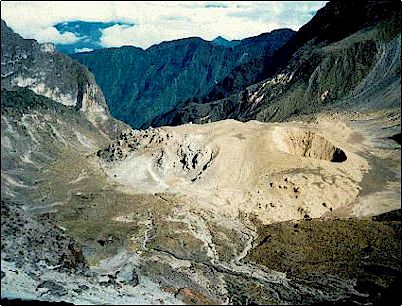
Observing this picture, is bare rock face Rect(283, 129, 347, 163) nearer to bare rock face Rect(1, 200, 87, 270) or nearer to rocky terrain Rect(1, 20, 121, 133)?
bare rock face Rect(1, 200, 87, 270)

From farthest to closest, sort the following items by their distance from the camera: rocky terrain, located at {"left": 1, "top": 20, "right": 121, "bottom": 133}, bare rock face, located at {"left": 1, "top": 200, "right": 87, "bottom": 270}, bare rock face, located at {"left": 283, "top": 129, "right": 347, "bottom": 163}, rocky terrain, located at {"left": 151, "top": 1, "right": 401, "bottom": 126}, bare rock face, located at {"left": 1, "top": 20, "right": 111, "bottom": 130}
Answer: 1. rocky terrain, located at {"left": 1, "top": 20, "right": 121, "bottom": 133}
2. bare rock face, located at {"left": 1, "top": 20, "right": 111, "bottom": 130}
3. rocky terrain, located at {"left": 151, "top": 1, "right": 401, "bottom": 126}
4. bare rock face, located at {"left": 283, "top": 129, "right": 347, "bottom": 163}
5. bare rock face, located at {"left": 1, "top": 200, "right": 87, "bottom": 270}

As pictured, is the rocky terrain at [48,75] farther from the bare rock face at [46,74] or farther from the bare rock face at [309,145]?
the bare rock face at [309,145]

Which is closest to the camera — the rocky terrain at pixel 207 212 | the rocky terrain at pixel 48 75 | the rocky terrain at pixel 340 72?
the rocky terrain at pixel 207 212

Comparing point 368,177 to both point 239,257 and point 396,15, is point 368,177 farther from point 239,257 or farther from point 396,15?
point 396,15

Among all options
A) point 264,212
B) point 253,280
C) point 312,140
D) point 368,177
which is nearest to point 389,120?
point 312,140

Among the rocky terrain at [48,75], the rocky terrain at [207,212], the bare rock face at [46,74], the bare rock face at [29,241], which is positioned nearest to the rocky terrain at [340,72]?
the rocky terrain at [207,212]

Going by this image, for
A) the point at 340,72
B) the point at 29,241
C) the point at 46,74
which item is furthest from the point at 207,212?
the point at 46,74

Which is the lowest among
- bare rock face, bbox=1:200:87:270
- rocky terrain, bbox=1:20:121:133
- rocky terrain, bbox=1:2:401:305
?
rocky terrain, bbox=1:20:121:133

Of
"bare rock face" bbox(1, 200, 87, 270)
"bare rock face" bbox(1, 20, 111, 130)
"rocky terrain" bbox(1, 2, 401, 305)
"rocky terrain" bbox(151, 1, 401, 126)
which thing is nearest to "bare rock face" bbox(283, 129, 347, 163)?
"rocky terrain" bbox(1, 2, 401, 305)

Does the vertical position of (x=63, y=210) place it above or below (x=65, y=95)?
above
